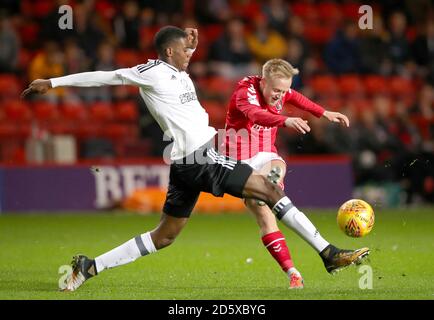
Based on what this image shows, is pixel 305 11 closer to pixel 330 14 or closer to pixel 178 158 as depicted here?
pixel 330 14

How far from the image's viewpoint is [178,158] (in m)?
7.53

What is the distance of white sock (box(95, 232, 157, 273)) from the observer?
25.4 feet

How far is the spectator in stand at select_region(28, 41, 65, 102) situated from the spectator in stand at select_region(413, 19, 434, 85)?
7426 mm

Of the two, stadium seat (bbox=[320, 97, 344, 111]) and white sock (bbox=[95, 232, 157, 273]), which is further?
stadium seat (bbox=[320, 97, 344, 111])

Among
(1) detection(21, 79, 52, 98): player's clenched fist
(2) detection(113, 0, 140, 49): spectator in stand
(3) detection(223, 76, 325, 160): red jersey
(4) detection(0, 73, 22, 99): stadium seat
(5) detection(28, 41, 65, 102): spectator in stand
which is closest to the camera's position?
(1) detection(21, 79, 52, 98): player's clenched fist

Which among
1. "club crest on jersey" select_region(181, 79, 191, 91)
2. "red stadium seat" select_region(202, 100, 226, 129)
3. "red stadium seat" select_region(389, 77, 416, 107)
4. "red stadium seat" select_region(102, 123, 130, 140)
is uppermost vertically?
"club crest on jersey" select_region(181, 79, 191, 91)

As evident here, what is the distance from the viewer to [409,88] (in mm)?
19500

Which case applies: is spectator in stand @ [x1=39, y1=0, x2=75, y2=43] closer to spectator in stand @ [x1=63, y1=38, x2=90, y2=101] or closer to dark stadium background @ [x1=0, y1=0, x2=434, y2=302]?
dark stadium background @ [x1=0, y1=0, x2=434, y2=302]

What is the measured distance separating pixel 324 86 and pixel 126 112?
4.17 m

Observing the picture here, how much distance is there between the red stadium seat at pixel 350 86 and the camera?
63.1 feet

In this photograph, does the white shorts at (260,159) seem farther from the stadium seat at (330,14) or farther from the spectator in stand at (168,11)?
the stadium seat at (330,14)

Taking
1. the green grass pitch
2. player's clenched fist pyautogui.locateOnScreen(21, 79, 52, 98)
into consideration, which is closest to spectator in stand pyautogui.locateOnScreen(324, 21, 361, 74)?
the green grass pitch
